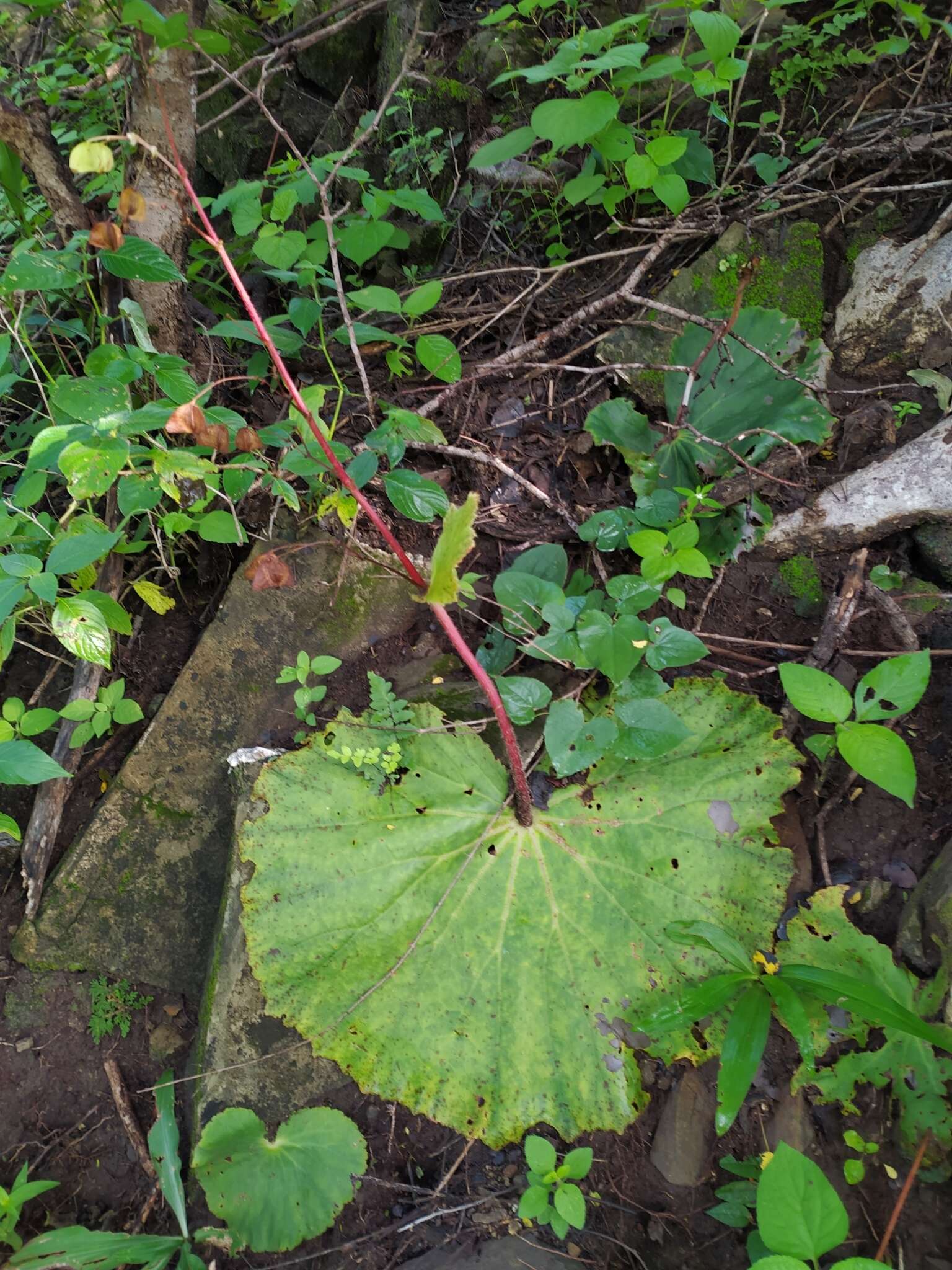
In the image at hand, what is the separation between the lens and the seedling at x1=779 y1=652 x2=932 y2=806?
146 centimetres

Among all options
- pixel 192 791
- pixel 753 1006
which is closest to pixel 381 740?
pixel 192 791

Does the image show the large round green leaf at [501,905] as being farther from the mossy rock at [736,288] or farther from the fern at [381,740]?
the mossy rock at [736,288]

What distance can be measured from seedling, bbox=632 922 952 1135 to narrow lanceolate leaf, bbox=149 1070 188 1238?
1.04 m

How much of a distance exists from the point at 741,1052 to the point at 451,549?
1102mm

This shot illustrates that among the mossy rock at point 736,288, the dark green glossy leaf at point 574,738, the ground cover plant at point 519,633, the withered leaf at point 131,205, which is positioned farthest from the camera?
the mossy rock at point 736,288

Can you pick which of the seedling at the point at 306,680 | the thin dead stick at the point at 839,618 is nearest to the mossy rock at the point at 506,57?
the thin dead stick at the point at 839,618

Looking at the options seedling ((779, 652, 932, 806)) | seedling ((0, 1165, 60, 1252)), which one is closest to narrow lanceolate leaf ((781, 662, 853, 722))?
seedling ((779, 652, 932, 806))

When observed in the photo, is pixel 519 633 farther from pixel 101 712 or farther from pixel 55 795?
pixel 55 795

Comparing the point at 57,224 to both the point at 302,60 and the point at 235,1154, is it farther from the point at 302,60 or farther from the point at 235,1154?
the point at 235,1154

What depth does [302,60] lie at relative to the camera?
3.19 metres

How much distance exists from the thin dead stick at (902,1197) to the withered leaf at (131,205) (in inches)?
89.4

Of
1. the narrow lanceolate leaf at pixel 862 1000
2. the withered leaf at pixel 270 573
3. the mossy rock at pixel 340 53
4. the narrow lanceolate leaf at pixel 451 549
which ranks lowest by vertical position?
the narrow lanceolate leaf at pixel 862 1000

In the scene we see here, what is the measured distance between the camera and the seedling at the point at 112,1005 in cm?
186

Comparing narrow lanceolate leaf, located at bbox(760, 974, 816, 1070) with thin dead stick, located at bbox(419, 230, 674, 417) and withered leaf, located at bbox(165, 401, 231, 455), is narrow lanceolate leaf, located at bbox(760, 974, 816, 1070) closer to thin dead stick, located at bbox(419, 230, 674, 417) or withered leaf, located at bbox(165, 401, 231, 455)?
withered leaf, located at bbox(165, 401, 231, 455)
